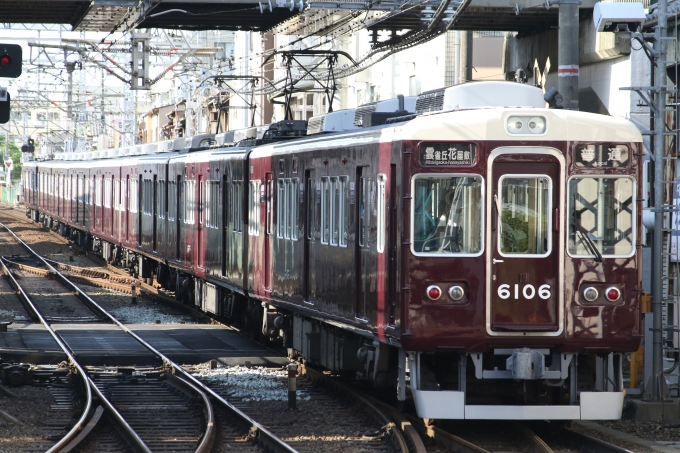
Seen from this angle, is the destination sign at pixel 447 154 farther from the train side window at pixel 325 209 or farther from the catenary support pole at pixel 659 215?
the train side window at pixel 325 209

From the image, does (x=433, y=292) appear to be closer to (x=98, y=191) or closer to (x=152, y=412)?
(x=152, y=412)

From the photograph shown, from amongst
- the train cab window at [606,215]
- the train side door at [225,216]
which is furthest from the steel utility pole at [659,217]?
the train side door at [225,216]

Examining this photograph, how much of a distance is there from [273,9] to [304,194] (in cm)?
734

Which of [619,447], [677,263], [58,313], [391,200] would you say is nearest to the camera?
[619,447]

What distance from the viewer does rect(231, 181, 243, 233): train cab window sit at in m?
16.4

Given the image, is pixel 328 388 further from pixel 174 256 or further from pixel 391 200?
pixel 174 256

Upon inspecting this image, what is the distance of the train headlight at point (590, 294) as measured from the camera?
928cm

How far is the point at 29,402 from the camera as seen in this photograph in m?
11.8

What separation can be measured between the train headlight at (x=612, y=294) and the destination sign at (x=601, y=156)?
96 centimetres

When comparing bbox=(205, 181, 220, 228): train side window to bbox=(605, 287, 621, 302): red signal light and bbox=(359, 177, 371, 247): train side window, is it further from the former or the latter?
bbox=(605, 287, 621, 302): red signal light

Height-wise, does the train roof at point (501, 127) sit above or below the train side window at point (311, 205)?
above

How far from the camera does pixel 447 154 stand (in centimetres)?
923

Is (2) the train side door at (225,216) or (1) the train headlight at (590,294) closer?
(1) the train headlight at (590,294)

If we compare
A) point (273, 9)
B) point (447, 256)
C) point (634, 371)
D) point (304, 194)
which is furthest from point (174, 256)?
point (447, 256)
